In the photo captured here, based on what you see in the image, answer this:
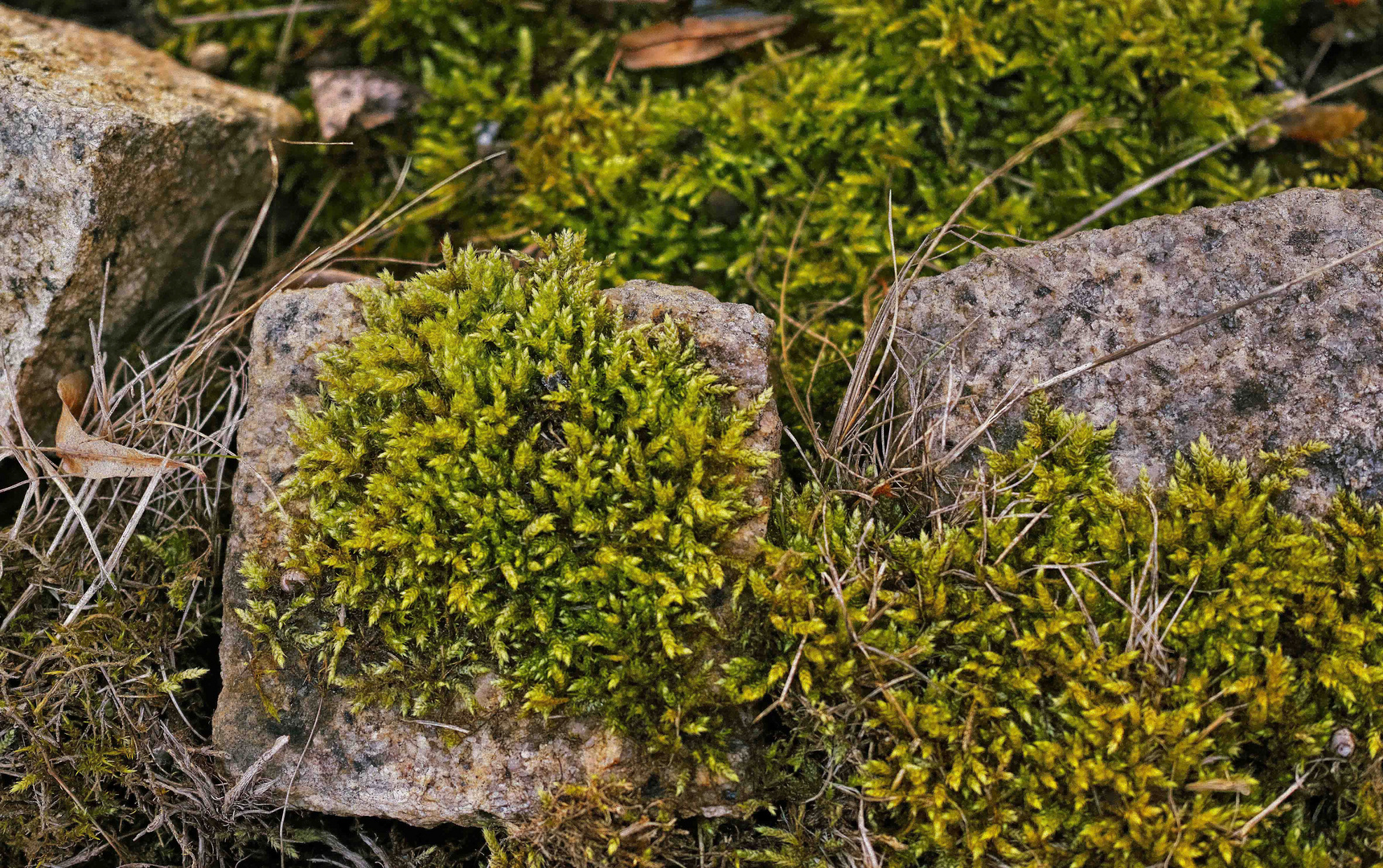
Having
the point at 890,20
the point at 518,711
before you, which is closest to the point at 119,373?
the point at 518,711

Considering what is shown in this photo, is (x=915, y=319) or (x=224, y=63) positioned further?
(x=224, y=63)

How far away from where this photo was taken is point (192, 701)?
2660mm

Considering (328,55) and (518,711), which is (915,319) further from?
(328,55)

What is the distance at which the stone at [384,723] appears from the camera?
A: 2260mm

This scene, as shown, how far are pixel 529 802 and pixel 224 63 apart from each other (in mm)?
3596

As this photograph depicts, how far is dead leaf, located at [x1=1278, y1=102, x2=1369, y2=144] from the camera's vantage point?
347 centimetres

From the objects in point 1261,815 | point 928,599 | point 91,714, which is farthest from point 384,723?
point 1261,815

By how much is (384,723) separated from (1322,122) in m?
4.14

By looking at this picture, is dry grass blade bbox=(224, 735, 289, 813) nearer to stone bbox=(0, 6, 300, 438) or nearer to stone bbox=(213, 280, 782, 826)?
stone bbox=(213, 280, 782, 826)

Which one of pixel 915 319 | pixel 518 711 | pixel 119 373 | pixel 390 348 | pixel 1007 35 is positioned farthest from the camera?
pixel 1007 35

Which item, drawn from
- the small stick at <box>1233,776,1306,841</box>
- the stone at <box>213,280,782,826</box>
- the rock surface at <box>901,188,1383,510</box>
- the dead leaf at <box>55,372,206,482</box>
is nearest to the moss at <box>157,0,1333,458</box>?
the rock surface at <box>901,188,1383,510</box>

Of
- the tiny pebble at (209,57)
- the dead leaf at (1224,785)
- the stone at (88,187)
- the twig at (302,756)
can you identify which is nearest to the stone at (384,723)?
the twig at (302,756)

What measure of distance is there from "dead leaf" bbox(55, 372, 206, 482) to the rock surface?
2383 mm

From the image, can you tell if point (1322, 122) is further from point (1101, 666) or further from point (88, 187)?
point (88, 187)
